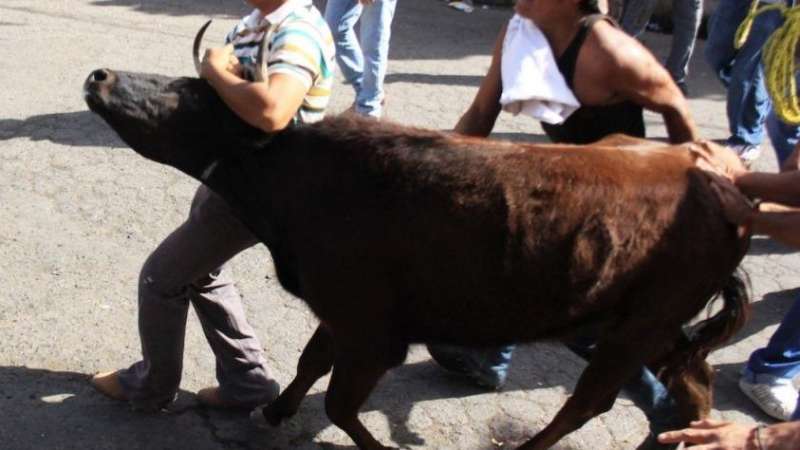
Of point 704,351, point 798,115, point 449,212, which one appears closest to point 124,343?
point 449,212

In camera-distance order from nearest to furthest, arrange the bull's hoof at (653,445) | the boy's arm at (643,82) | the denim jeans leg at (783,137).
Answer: the boy's arm at (643,82), the bull's hoof at (653,445), the denim jeans leg at (783,137)

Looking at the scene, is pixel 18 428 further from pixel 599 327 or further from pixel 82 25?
pixel 82 25

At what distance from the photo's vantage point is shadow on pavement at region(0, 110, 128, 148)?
623 centimetres

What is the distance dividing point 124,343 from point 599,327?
2.22 m

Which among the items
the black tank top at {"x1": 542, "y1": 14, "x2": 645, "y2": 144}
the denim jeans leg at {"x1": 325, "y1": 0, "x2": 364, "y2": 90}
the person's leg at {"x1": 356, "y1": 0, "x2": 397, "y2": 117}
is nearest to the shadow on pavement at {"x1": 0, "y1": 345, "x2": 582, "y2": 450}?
the black tank top at {"x1": 542, "y1": 14, "x2": 645, "y2": 144}

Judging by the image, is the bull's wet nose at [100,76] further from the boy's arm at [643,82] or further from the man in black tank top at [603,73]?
the boy's arm at [643,82]

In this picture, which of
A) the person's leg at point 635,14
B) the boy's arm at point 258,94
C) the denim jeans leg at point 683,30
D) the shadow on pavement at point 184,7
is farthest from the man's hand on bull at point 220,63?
the shadow on pavement at point 184,7

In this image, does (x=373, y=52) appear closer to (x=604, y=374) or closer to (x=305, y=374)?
(x=305, y=374)

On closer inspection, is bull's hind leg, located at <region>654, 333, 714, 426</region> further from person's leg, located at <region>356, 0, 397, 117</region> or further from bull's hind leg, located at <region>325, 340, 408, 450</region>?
person's leg, located at <region>356, 0, 397, 117</region>

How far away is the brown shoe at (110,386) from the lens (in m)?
3.66

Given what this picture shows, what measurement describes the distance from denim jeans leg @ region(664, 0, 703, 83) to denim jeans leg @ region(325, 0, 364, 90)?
2.87 m

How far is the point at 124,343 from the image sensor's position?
409 cm

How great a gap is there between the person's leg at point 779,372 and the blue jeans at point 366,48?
347 cm

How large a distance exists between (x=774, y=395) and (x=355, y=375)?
194 cm
